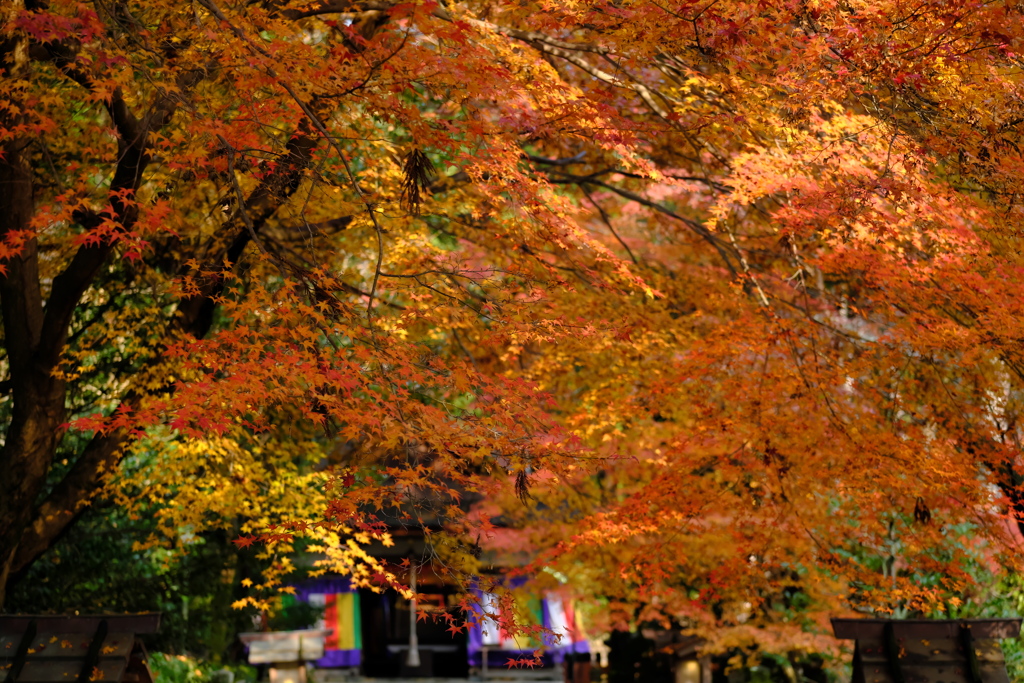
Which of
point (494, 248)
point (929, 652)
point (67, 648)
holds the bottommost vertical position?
point (929, 652)

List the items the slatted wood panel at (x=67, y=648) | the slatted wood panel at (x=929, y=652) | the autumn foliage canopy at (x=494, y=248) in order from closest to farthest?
the autumn foliage canopy at (x=494, y=248)
the slatted wood panel at (x=67, y=648)
the slatted wood panel at (x=929, y=652)

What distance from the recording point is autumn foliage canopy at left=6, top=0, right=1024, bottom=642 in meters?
6.38

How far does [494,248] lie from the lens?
32.7ft

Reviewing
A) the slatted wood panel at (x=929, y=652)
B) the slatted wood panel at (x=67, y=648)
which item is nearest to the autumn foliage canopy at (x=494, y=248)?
the slatted wood panel at (x=929, y=652)

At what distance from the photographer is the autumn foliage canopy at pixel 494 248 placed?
20.9ft

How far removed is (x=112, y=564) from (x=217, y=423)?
6.81 meters

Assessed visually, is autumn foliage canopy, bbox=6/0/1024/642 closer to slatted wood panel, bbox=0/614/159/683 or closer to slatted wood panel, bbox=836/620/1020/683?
slatted wood panel, bbox=836/620/1020/683

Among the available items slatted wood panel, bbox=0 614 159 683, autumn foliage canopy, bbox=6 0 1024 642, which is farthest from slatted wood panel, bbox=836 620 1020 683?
slatted wood panel, bbox=0 614 159 683

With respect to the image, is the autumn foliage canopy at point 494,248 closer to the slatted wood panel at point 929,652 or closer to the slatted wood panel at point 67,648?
the slatted wood panel at point 929,652

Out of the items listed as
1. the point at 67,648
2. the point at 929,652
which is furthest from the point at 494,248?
the point at 929,652

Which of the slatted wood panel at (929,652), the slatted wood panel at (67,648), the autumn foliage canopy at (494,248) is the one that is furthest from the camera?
the slatted wood panel at (929,652)

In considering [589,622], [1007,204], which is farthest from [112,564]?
[1007,204]

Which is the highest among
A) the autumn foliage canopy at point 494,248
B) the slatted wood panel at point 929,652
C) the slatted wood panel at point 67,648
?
the autumn foliage canopy at point 494,248

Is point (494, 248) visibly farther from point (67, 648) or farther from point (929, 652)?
point (929, 652)
